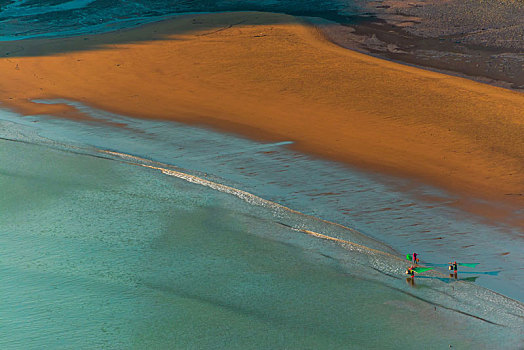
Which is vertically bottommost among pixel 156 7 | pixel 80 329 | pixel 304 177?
pixel 80 329

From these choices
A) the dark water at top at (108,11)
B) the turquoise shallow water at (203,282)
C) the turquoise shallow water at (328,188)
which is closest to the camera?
the turquoise shallow water at (203,282)

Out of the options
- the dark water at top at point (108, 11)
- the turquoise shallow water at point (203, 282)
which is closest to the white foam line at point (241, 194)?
the turquoise shallow water at point (203, 282)

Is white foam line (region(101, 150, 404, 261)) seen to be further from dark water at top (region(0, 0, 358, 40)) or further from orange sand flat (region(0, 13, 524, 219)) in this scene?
dark water at top (region(0, 0, 358, 40))

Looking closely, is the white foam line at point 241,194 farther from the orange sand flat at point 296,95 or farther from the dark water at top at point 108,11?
the dark water at top at point 108,11

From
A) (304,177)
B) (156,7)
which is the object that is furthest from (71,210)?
(156,7)

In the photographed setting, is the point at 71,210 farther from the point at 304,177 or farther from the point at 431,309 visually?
the point at 431,309

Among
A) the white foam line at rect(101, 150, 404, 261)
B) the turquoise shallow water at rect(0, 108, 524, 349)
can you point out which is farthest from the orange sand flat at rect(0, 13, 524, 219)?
the turquoise shallow water at rect(0, 108, 524, 349)
